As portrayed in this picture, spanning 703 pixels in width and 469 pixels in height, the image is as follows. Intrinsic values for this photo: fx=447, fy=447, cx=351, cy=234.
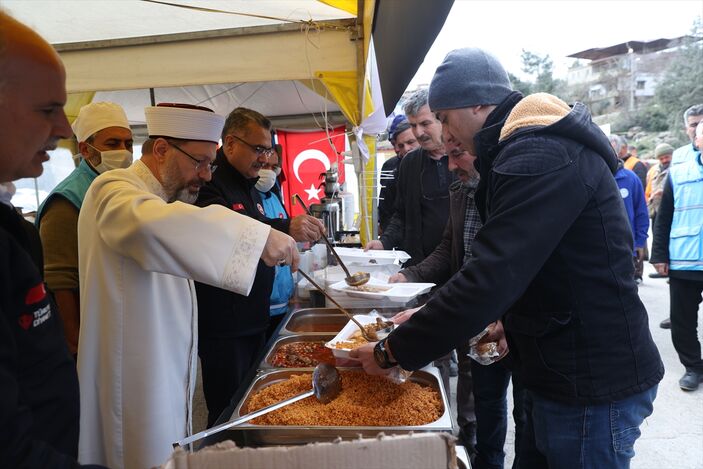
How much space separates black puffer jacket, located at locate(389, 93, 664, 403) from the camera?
1.04 metres

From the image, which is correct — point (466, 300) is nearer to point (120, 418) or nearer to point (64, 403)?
point (64, 403)

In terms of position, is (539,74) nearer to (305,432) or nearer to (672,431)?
(672,431)

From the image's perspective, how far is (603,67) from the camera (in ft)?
97.3

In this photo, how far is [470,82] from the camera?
1.35 meters

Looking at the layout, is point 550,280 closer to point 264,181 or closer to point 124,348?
point 124,348

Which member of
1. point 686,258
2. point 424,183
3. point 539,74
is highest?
point 539,74

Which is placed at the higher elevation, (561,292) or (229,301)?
(561,292)

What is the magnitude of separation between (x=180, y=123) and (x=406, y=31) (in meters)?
0.81

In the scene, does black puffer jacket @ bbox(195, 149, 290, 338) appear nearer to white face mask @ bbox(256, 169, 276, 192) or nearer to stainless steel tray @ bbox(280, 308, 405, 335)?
stainless steel tray @ bbox(280, 308, 405, 335)

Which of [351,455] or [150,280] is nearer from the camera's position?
[351,455]

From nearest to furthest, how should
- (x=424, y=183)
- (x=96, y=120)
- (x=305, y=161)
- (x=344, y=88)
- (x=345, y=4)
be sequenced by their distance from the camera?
(x=96, y=120) → (x=345, y=4) → (x=424, y=183) → (x=344, y=88) → (x=305, y=161)

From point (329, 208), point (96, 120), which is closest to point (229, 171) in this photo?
point (96, 120)

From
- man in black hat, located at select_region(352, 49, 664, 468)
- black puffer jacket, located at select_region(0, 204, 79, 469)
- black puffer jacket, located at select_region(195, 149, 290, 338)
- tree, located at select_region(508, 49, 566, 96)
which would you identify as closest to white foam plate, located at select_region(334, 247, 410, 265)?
black puffer jacket, located at select_region(195, 149, 290, 338)

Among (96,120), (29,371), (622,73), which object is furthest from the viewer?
(622,73)
